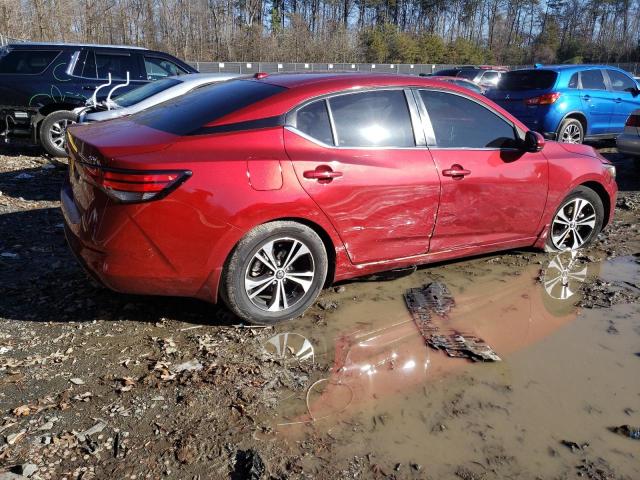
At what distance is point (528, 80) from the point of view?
33.4ft

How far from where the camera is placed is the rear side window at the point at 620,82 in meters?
11.0

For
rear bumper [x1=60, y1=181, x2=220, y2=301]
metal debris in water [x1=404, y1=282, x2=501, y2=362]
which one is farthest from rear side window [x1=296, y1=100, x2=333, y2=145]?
metal debris in water [x1=404, y1=282, x2=501, y2=362]

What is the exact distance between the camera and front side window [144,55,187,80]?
9.79 m

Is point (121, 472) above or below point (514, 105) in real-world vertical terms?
below

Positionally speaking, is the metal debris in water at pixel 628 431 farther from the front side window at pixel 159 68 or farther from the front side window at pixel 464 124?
the front side window at pixel 159 68

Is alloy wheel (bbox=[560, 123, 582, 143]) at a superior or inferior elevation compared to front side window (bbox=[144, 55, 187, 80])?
inferior

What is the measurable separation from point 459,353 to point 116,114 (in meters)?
5.29

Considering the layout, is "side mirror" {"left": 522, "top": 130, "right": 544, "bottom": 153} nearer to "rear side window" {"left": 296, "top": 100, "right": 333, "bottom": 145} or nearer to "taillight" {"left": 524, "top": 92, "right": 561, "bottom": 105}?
"rear side window" {"left": 296, "top": 100, "right": 333, "bottom": 145}

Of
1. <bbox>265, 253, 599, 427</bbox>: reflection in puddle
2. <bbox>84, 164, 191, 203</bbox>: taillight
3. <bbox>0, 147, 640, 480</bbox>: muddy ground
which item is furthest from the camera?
<bbox>84, 164, 191, 203</bbox>: taillight

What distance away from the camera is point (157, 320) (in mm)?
3889

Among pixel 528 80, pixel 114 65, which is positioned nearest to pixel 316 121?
pixel 114 65

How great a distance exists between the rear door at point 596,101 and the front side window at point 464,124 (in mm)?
6589

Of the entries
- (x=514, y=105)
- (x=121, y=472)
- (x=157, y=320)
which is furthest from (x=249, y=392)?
(x=514, y=105)

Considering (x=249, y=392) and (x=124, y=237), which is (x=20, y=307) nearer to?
(x=124, y=237)
